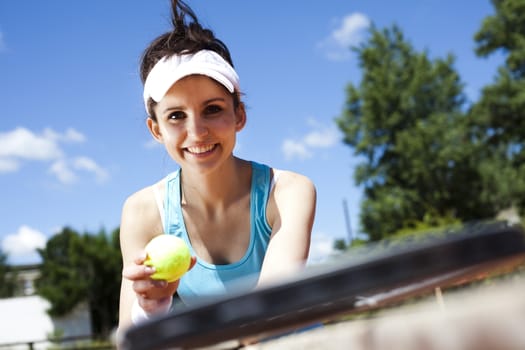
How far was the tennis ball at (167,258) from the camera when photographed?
202cm

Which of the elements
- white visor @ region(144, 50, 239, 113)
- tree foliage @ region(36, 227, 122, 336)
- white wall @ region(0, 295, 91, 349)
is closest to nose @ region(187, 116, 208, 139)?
white visor @ region(144, 50, 239, 113)

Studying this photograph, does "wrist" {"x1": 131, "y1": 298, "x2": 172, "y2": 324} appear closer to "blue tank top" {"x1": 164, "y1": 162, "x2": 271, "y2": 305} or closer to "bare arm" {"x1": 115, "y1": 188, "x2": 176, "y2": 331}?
"bare arm" {"x1": 115, "y1": 188, "x2": 176, "y2": 331}

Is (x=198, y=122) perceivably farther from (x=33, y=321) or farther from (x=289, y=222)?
(x=33, y=321)

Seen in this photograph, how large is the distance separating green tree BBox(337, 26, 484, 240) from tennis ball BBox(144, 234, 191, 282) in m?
28.6

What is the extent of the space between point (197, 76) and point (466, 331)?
6.62ft

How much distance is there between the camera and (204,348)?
0.55 metres

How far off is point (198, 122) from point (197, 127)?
0.07ft

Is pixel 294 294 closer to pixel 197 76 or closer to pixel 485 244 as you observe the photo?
pixel 485 244

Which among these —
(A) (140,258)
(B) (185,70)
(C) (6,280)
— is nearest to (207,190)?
(B) (185,70)

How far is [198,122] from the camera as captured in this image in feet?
7.65

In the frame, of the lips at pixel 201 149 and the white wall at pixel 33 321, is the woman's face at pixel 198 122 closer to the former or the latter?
the lips at pixel 201 149

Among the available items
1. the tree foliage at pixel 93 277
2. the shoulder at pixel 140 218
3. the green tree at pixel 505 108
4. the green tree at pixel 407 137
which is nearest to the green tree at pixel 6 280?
the tree foliage at pixel 93 277

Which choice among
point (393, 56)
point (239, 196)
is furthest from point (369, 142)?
point (239, 196)

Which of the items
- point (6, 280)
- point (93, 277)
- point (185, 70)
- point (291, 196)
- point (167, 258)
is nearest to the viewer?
point (167, 258)
